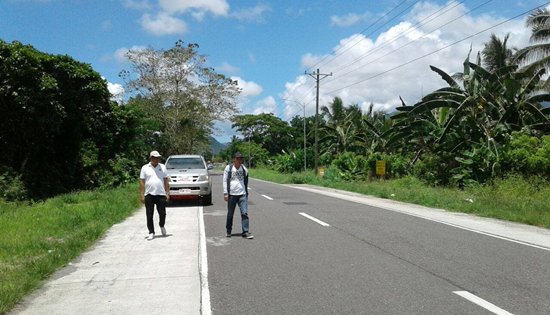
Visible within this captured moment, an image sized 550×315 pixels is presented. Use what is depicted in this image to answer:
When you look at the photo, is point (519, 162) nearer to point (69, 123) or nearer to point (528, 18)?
point (528, 18)

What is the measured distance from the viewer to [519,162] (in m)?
25.1

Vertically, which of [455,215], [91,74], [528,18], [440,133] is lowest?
[455,215]

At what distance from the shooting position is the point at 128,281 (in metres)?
7.20

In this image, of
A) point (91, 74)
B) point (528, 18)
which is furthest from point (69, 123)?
point (528, 18)

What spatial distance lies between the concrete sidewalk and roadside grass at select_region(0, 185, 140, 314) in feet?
0.73

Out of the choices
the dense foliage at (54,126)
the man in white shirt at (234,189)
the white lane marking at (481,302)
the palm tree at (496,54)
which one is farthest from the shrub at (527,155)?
the dense foliage at (54,126)

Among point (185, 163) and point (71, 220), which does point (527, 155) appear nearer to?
point (185, 163)

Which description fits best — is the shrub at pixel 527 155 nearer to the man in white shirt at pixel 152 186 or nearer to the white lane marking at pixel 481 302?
the man in white shirt at pixel 152 186

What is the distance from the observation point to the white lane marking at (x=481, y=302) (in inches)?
220

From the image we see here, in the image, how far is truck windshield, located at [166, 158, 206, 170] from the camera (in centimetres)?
1948

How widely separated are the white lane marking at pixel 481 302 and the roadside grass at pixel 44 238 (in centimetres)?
537

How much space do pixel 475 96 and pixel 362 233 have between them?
63.1 ft

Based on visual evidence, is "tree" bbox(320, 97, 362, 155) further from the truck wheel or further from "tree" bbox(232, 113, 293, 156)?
"tree" bbox(232, 113, 293, 156)

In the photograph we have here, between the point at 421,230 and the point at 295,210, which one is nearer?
the point at 421,230
